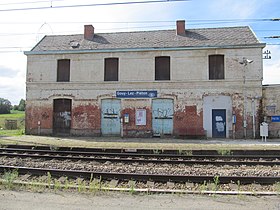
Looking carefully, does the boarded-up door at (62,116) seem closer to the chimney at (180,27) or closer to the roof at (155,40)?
the roof at (155,40)

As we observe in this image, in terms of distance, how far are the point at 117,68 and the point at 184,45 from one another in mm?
5303

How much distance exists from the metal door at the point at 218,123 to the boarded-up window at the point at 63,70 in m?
11.5

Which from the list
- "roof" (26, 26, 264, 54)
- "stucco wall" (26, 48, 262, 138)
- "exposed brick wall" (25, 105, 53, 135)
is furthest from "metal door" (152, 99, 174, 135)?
"exposed brick wall" (25, 105, 53, 135)

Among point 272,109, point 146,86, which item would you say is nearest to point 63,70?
point 146,86

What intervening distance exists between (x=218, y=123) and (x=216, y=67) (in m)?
4.03

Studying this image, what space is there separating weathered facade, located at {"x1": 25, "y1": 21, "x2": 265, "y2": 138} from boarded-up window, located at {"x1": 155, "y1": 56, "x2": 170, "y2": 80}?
2.9 inches

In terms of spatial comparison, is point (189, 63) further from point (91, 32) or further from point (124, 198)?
point (124, 198)

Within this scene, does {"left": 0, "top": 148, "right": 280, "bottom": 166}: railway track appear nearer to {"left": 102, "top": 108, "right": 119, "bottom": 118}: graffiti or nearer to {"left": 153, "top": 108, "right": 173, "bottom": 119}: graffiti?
{"left": 102, "top": 108, "right": 119, "bottom": 118}: graffiti

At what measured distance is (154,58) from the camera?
67.2ft

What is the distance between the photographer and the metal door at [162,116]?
19906mm

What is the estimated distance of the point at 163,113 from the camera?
65.6 ft

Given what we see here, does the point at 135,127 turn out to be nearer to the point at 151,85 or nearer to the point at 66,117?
the point at 151,85

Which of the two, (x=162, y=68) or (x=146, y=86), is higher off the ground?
(x=162, y=68)

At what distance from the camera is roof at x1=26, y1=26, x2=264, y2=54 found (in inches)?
800
